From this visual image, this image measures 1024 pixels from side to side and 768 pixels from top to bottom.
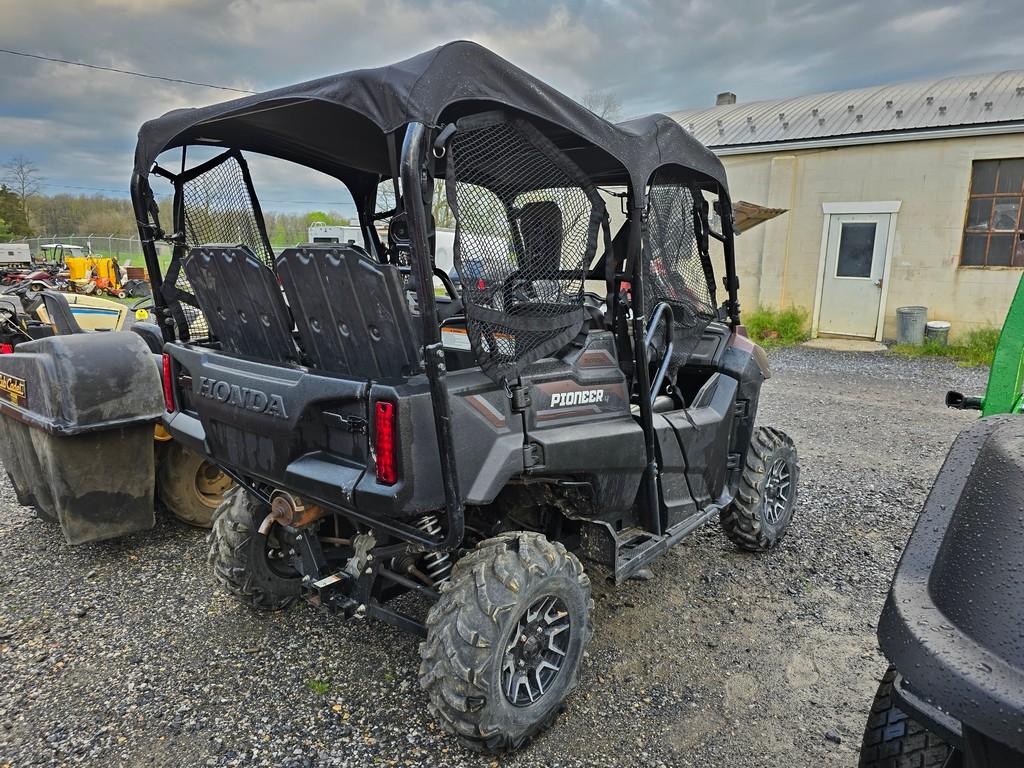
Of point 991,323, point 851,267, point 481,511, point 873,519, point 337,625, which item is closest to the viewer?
point 481,511

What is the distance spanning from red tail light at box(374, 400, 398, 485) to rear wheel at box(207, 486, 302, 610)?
1380 millimetres

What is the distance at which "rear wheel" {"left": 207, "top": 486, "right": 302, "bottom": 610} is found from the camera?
11.3ft

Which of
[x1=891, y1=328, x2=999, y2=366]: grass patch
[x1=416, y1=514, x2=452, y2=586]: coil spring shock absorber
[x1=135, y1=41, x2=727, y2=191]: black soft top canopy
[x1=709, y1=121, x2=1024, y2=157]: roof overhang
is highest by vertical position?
[x1=709, y1=121, x2=1024, y2=157]: roof overhang

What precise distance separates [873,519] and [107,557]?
5145mm

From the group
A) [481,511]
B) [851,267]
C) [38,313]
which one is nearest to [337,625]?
[481,511]

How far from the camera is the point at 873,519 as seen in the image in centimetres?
498

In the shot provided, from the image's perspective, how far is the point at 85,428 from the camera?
12.2 feet

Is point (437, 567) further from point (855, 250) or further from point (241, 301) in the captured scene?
point (855, 250)

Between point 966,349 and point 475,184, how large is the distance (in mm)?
12134

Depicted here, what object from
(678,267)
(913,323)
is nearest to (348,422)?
(678,267)

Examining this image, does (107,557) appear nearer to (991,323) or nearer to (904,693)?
(904,693)

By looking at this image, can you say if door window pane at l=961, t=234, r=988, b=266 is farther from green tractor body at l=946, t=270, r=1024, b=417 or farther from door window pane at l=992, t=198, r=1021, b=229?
green tractor body at l=946, t=270, r=1024, b=417

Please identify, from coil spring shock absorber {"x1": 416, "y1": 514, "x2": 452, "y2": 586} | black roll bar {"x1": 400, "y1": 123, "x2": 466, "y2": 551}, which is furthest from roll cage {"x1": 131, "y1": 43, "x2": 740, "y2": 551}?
coil spring shock absorber {"x1": 416, "y1": 514, "x2": 452, "y2": 586}

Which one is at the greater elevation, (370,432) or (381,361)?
(381,361)
